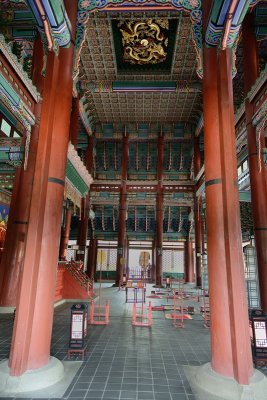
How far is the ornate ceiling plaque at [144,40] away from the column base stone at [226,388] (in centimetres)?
1165

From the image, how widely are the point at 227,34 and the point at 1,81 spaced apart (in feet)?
17.2

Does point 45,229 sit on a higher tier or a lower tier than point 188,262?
higher

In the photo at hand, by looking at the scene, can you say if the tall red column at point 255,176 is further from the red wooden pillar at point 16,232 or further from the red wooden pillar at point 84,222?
the red wooden pillar at point 84,222

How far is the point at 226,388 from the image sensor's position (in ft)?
9.98

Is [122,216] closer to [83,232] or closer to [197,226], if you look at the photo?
[83,232]

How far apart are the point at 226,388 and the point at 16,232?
23.0ft

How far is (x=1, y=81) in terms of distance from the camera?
6.39 meters

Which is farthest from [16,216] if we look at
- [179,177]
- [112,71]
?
[179,177]

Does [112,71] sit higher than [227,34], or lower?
higher

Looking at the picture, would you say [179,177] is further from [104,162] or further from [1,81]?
[1,81]

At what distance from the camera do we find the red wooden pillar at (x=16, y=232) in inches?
308

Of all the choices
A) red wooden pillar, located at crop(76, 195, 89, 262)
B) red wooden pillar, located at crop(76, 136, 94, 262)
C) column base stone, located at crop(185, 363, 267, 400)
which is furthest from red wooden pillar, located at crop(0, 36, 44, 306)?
red wooden pillar, located at crop(76, 136, 94, 262)

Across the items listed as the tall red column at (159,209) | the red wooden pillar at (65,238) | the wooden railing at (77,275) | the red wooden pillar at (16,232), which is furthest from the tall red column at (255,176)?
the red wooden pillar at (65,238)

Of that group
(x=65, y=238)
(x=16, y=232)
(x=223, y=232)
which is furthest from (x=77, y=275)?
(x=223, y=232)
